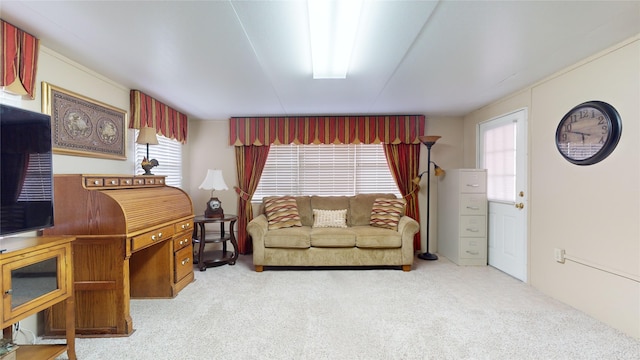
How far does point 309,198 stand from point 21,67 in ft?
10.5

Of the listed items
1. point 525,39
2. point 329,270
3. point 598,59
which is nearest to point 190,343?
point 329,270

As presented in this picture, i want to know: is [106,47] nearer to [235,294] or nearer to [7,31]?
[7,31]

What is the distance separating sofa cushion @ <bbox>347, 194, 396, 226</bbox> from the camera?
4.09m

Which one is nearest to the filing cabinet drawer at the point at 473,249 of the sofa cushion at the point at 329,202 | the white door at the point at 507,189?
the white door at the point at 507,189

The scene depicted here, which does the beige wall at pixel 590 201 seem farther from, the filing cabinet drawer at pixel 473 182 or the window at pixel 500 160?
the filing cabinet drawer at pixel 473 182

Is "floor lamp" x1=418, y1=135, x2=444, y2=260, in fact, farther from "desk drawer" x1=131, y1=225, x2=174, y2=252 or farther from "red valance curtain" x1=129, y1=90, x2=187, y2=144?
"red valance curtain" x1=129, y1=90, x2=187, y2=144

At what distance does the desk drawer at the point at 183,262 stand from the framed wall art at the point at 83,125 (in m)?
1.19

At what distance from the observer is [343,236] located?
3.48m

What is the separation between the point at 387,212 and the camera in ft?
12.7

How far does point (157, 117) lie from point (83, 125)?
3.38 feet

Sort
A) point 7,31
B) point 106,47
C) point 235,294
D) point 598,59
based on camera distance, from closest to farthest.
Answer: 1. point 7,31
2. point 106,47
3. point 598,59
4. point 235,294

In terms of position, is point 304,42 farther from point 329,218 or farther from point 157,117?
point 329,218

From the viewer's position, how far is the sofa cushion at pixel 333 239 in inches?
136

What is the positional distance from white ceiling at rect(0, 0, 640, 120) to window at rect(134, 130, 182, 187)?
72 cm
